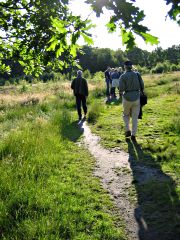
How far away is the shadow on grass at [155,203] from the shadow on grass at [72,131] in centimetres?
323

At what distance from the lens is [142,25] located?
10.6ft

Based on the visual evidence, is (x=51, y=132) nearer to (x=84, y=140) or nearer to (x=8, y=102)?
(x=84, y=140)

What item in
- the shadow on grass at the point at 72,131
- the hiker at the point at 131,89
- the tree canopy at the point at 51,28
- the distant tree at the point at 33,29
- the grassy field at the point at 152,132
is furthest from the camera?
the shadow on grass at the point at 72,131

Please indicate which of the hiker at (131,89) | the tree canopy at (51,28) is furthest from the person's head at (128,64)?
the tree canopy at (51,28)

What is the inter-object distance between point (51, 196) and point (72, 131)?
232 inches

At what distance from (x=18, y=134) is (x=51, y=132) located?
1153mm

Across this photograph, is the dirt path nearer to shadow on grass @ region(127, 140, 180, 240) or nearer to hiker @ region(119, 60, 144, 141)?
shadow on grass @ region(127, 140, 180, 240)

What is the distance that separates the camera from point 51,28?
19.1ft

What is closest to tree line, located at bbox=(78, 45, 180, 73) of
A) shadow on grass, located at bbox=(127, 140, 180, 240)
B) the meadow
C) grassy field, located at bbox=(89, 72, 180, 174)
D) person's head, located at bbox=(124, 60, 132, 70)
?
grassy field, located at bbox=(89, 72, 180, 174)

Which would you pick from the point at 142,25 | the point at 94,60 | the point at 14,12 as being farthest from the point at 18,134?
the point at 94,60

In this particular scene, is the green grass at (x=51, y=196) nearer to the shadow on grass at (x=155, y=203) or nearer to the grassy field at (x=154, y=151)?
the shadow on grass at (x=155, y=203)

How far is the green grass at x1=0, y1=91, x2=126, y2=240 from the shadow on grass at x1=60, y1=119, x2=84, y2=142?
167cm

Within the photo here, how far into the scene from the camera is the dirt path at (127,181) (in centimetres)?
424

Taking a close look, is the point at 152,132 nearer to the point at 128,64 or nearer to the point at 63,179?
the point at 128,64
